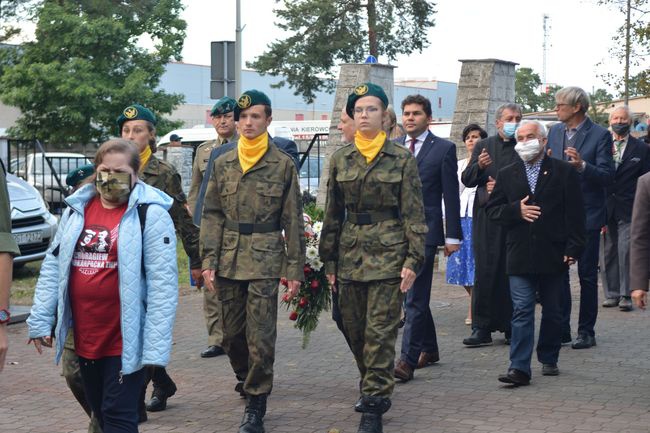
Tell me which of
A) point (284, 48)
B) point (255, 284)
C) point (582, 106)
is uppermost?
point (284, 48)

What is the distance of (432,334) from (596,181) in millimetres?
1953

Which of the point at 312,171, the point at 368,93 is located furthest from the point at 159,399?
the point at 312,171

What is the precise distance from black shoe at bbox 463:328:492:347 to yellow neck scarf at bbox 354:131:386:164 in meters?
3.14

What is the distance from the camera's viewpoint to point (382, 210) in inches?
267

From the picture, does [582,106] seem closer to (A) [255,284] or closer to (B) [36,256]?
(A) [255,284]

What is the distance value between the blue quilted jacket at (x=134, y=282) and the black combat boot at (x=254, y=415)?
4.98ft

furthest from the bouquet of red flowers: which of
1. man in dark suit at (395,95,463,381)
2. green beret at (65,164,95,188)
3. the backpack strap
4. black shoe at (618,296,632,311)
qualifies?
black shoe at (618,296,632,311)

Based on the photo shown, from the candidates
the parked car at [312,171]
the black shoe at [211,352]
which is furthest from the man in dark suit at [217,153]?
the parked car at [312,171]

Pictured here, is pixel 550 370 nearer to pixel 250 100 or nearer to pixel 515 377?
pixel 515 377

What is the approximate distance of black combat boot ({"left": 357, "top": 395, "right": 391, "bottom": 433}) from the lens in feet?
21.4

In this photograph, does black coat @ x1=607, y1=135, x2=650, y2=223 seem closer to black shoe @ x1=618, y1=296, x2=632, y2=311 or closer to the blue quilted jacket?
black shoe @ x1=618, y1=296, x2=632, y2=311

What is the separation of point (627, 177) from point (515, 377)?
4.58 meters

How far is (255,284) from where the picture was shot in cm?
675

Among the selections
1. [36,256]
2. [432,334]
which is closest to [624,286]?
[432,334]
